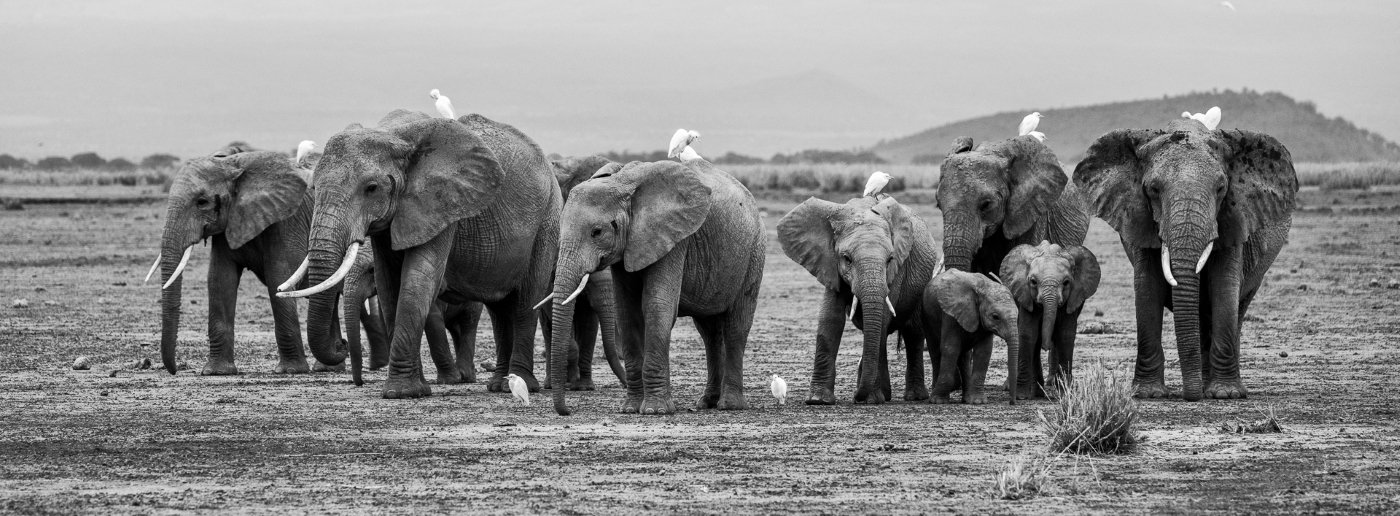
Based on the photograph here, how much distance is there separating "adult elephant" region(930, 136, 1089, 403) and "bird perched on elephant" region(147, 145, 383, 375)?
5683mm

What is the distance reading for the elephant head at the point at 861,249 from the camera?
15141 millimetres

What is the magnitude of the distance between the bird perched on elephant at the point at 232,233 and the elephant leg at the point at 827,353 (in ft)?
16.6

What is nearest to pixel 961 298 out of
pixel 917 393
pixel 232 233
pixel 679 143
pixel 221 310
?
pixel 917 393

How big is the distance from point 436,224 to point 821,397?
3.29 meters

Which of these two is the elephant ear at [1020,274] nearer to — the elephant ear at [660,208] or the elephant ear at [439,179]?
the elephant ear at [660,208]

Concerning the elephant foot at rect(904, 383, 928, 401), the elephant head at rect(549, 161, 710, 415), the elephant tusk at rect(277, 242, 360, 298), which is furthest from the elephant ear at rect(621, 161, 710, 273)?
the elephant foot at rect(904, 383, 928, 401)

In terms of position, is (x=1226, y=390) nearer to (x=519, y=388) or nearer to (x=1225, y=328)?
(x=1225, y=328)

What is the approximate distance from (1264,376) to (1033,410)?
381cm

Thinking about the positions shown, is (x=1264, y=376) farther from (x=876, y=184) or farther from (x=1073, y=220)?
(x=876, y=184)

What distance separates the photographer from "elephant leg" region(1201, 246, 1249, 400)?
16109 millimetres

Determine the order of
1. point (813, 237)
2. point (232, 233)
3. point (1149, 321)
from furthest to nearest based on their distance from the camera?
point (232, 233) → point (1149, 321) → point (813, 237)

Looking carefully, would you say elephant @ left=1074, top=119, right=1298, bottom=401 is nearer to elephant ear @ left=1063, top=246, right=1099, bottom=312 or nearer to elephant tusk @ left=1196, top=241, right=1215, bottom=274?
elephant tusk @ left=1196, top=241, right=1215, bottom=274

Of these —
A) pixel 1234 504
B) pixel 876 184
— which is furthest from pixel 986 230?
pixel 1234 504

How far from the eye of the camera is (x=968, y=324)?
15.4 metres
